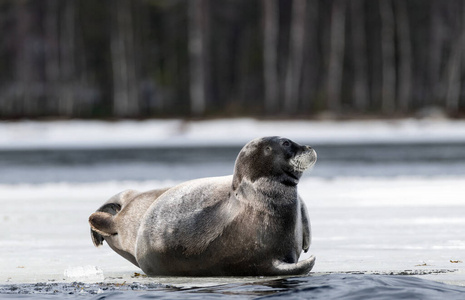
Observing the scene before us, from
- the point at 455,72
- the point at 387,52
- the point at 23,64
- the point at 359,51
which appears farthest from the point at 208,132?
the point at 23,64

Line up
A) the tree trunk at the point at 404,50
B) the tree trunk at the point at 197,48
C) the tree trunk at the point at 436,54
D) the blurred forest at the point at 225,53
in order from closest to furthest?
the tree trunk at the point at 197,48, the blurred forest at the point at 225,53, the tree trunk at the point at 404,50, the tree trunk at the point at 436,54

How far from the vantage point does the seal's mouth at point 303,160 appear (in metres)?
6.30

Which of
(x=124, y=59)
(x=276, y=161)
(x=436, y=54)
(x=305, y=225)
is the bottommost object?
(x=305, y=225)

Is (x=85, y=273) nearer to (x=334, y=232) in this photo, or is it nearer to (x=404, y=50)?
(x=334, y=232)

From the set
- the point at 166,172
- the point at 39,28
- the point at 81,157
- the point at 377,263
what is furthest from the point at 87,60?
the point at 377,263

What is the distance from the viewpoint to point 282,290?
5.83 metres

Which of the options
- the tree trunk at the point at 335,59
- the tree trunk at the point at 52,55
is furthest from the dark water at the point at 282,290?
the tree trunk at the point at 52,55

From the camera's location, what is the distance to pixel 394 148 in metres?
31.9

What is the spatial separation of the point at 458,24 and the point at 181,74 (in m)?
17.4

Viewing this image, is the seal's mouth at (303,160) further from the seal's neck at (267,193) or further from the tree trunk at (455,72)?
the tree trunk at (455,72)

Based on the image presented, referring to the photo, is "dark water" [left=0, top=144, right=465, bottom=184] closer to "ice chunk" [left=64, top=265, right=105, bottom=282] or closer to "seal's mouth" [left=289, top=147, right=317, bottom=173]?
"ice chunk" [left=64, top=265, right=105, bottom=282]

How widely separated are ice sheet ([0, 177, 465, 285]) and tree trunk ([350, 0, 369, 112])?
3683 cm

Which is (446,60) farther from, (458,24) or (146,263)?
(146,263)

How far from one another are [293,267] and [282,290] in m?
0.49
